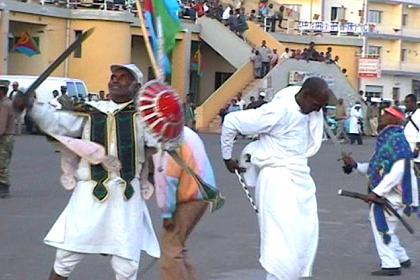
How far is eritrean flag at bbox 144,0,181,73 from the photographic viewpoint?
296 inches

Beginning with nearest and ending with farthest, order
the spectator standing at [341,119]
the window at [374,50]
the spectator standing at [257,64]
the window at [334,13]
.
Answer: the spectator standing at [341,119], the spectator standing at [257,64], the window at [334,13], the window at [374,50]

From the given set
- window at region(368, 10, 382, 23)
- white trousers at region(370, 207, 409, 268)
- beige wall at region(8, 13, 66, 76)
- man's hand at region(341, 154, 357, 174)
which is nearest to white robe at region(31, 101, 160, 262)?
man's hand at region(341, 154, 357, 174)

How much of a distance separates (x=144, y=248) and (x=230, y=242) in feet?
17.0

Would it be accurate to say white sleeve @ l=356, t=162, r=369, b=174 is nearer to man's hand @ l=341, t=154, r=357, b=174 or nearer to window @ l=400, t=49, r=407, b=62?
man's hand @ l=341, t=154, r=357, b=174

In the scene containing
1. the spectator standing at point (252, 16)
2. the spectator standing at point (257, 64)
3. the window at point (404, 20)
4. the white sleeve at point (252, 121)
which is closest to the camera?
the white sleeve at point (252, 121)

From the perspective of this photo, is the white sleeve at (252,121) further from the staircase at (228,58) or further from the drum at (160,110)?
the staircase at (228,58)

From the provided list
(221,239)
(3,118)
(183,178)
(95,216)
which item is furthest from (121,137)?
(3,118)

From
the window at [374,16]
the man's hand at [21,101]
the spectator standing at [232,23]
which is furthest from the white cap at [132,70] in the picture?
the window at [374,16]

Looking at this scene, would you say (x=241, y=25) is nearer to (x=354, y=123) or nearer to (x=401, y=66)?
(x=354, y=123)

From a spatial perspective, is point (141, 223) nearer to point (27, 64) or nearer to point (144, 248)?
point (144, 248)

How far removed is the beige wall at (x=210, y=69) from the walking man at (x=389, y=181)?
41.7 meters

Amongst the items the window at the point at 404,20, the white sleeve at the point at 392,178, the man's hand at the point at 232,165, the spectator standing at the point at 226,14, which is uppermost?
the window at the point at 404,20

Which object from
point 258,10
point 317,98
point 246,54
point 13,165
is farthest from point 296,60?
point 317,98

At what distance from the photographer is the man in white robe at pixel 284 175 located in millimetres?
8500
